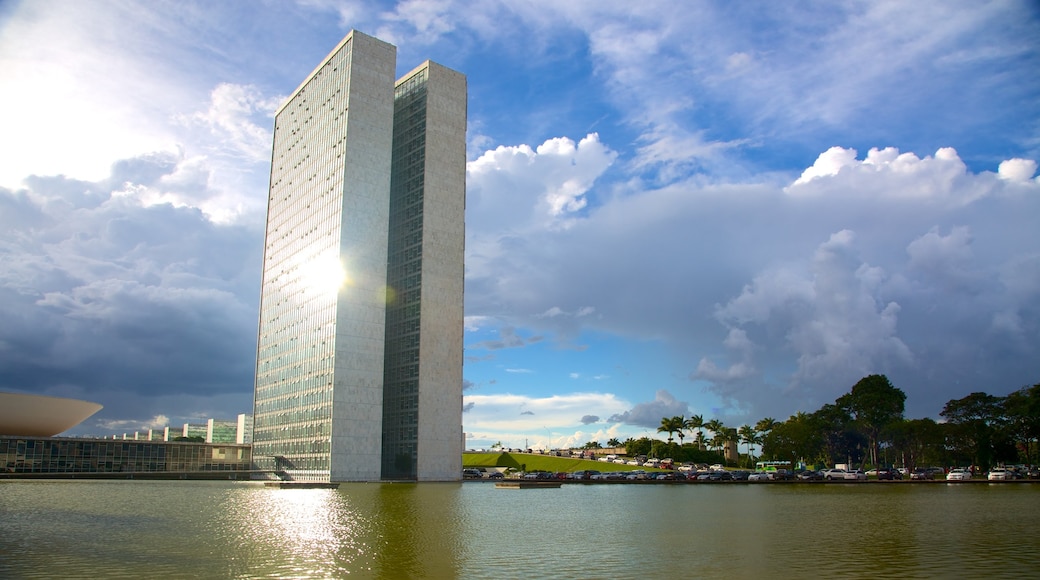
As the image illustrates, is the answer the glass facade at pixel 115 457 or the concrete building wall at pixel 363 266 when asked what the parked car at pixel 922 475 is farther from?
the glass facade at pixel 115 457

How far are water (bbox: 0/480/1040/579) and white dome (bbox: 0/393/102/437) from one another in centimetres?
7626

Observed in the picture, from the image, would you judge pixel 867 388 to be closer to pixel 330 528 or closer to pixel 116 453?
pixel 330 528

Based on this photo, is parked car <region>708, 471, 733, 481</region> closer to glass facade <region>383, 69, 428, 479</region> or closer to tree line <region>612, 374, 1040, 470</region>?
tree line <region>612, 374, 1040, 470</region>

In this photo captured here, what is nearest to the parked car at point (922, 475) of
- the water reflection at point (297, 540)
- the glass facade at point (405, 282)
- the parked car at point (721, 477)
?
the parked car at point (721, 477)

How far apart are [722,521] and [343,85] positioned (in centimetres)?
10885

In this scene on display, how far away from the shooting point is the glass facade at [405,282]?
133m

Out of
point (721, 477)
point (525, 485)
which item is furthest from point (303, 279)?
point (721, 477)

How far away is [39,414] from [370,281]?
5587 cm

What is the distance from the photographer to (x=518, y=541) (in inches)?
1312

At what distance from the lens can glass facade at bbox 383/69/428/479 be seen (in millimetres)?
133000

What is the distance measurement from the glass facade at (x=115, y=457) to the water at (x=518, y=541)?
8940 cm

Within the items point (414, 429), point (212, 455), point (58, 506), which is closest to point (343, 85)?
point (414, 429)

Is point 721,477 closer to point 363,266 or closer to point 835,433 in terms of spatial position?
point 835,433

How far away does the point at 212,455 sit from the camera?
155 metres
